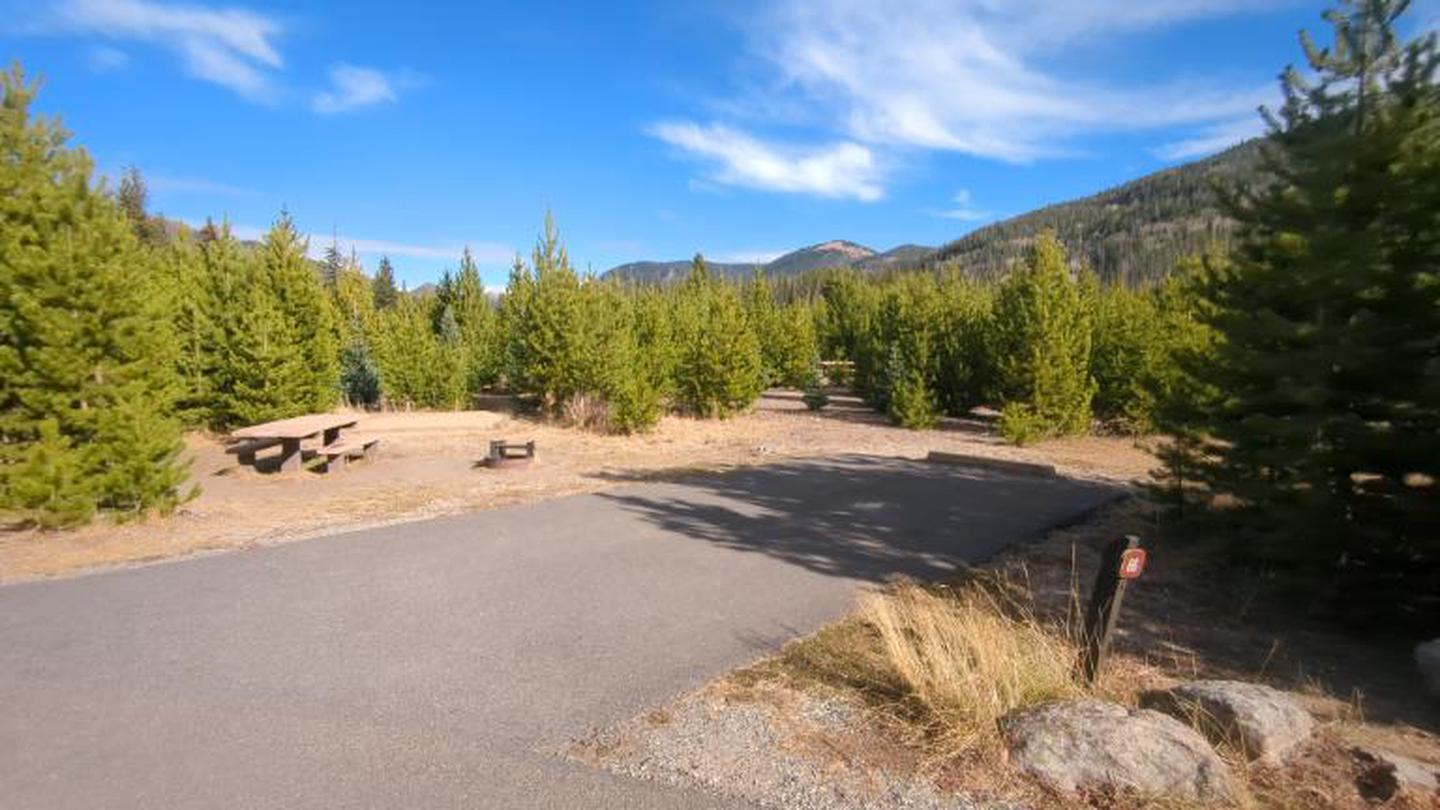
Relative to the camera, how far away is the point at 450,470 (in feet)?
43.5

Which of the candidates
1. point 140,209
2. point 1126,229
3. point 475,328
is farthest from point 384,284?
point 1126,229

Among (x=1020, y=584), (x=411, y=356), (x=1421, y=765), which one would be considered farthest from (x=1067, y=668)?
(x=411, y=356)

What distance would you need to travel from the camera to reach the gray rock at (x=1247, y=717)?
13.0ft

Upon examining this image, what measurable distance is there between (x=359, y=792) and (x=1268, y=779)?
14.4ft

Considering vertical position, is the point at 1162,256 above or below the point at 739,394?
above

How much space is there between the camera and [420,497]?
10.9 m

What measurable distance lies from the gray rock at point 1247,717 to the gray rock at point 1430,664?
1837 mm

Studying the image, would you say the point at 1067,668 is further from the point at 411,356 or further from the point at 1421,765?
the point at 411,356

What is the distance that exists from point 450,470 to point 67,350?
5689 mm

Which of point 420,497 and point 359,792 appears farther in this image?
point 420,497

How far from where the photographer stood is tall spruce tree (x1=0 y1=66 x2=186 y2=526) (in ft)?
27.3

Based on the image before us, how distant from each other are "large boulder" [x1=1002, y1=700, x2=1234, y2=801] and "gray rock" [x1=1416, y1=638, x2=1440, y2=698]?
2.92m

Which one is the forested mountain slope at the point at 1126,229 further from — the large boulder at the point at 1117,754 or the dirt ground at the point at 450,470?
the large boulder at the point at 1117,754

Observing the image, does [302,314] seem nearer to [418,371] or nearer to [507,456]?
[418,371]
